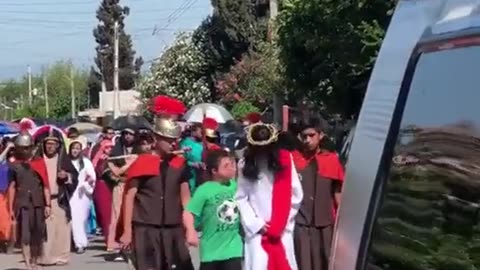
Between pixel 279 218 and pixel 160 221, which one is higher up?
pixel 279 218

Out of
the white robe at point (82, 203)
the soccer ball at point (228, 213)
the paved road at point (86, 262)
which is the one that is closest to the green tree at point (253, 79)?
the white robe at point (82, 203)

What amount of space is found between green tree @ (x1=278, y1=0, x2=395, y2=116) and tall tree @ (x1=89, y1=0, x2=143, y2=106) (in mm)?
73759

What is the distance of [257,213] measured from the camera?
9258mm

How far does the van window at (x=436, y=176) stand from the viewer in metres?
2.41

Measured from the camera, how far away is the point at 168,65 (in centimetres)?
6594

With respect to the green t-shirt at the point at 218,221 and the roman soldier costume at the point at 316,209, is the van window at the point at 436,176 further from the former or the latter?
the roman soldier costume at the point at 316,209

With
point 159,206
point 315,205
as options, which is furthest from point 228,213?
point 159,206

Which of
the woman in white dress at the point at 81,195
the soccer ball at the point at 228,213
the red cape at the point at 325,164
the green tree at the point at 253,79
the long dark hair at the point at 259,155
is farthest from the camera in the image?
the green tree at the point at 253,79

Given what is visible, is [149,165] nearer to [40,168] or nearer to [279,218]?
[279,218]

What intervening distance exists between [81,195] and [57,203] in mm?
2360

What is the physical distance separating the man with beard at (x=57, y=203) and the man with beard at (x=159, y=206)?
16.9 feet

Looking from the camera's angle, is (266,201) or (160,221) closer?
(266,201)

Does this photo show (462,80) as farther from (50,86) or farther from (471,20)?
(50,86)

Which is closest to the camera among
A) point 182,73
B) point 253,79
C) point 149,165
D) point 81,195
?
point 149,165
